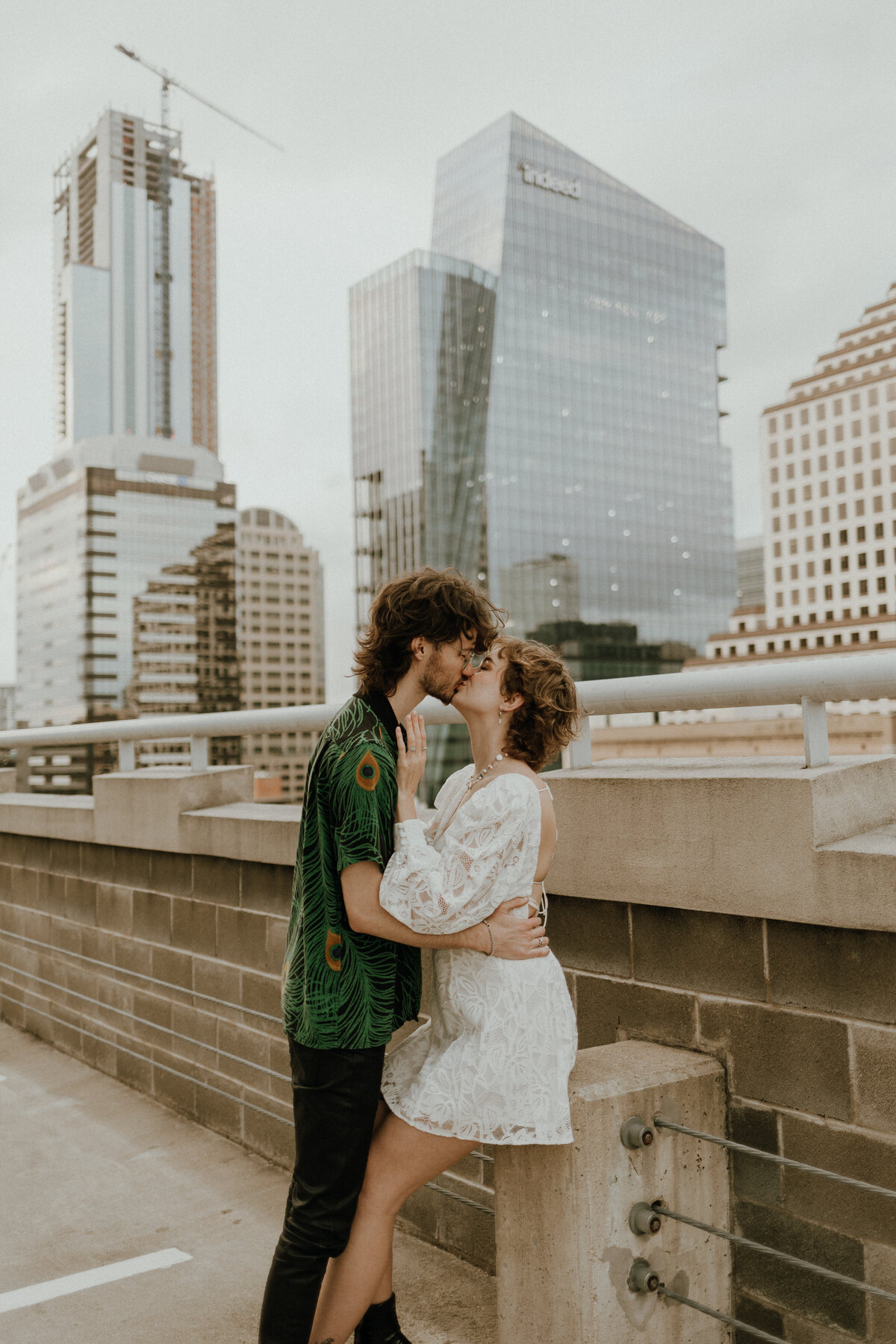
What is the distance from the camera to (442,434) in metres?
109

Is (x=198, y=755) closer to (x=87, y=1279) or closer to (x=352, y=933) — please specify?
(x=87, y=1279)

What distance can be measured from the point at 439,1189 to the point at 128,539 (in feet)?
480

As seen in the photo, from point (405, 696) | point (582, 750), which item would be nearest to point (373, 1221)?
point (405, 696)

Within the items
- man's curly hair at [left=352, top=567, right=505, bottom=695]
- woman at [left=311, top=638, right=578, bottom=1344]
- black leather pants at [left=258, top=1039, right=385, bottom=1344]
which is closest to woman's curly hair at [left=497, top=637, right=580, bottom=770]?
woman at [left=311, top=638, right=578, bottom=1344]

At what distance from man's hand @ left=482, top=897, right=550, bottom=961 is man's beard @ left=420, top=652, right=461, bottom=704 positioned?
496 millimetres

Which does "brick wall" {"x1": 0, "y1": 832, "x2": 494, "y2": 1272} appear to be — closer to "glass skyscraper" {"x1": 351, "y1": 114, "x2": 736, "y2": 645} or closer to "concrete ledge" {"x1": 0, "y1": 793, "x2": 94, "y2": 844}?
"concrete ledge" {"x1": 0, "y1": 793, "x2": 94, "y2": 844}

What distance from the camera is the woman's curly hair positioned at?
241cm

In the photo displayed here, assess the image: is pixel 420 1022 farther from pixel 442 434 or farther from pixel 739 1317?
pixel 442 434

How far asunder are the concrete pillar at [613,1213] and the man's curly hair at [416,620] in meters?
1.06

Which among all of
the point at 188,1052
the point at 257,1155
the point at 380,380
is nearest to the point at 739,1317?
the point at 257,1155

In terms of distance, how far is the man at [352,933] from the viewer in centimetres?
231

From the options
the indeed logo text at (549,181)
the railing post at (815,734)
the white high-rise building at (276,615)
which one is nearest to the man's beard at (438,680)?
the railing post at (815,734)

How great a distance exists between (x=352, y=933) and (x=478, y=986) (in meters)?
0.31

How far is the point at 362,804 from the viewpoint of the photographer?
230 centimetres
